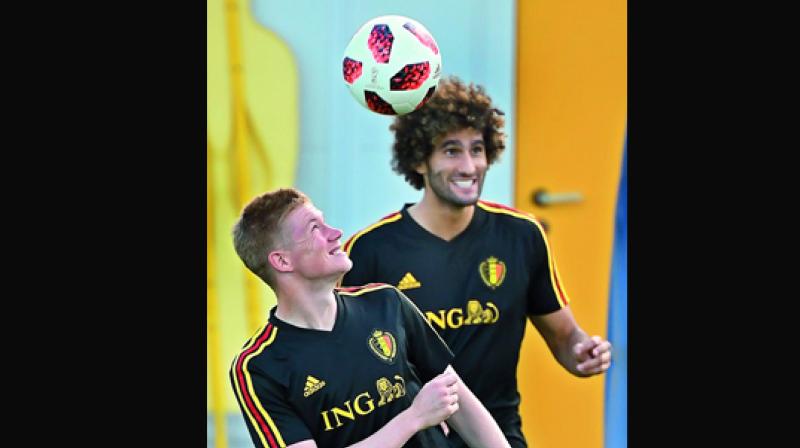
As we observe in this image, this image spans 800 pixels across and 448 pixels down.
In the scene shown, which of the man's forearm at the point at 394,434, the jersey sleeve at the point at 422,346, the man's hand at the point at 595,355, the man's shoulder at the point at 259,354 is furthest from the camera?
the man's hand at the point at 595,355

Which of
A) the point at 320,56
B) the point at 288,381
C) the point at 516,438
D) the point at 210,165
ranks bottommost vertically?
the point at 516,438

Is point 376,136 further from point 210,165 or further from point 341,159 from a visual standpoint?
point 210,165

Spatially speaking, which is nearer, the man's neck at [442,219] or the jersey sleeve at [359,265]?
the jersey sleeve at [359,265]

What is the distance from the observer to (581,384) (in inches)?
237

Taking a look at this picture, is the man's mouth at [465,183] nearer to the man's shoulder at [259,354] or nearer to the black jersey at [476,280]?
the black jersey at [476,280]

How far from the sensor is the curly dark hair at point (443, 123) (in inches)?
185

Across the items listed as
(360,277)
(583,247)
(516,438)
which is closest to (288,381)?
(360,277)

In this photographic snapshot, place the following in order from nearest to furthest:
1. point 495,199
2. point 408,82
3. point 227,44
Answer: point 408,82 < point 227,44 < point 495,199

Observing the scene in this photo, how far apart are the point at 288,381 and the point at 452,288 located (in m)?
1.03

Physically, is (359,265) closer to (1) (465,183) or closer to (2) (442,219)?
(2) (442,219)

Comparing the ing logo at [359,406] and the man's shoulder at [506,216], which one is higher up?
the man's shoulder at [506,216]

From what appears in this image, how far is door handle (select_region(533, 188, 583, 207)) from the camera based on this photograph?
5828mm

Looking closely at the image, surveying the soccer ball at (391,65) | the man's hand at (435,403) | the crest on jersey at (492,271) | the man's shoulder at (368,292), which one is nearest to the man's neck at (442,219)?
the crest on jersey at (492,271)

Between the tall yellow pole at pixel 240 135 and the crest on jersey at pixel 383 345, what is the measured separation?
170 centimetres
